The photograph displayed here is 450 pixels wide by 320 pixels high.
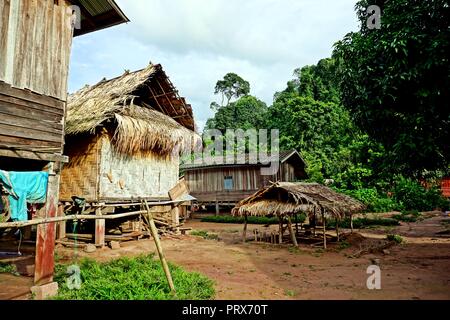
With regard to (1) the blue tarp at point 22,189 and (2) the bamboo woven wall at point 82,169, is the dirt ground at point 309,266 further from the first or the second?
(1) the blue tarp at point 22,189

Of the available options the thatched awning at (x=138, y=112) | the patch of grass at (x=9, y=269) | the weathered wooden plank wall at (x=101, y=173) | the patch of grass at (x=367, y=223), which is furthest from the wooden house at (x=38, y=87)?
the patch of grass at (x=367, y=223)

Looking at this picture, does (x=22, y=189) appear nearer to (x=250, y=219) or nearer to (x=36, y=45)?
(x=36, y=45)

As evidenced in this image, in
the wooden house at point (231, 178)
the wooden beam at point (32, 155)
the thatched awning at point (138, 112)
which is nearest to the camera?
the wooden beam at point (32, 155)

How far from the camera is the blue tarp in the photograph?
631cm

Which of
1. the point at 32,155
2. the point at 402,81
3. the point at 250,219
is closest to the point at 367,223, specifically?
the point at 250,219

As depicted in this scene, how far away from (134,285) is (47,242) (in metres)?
2.29

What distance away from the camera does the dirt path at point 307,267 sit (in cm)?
671

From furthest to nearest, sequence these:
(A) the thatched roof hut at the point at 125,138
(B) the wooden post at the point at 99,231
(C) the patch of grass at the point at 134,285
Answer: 1. (A) the thatched roof hut at the point at 125,138
2. (B) the wooden post at the point at 99,231
3. (C) the patch of grass at the point at 134,285

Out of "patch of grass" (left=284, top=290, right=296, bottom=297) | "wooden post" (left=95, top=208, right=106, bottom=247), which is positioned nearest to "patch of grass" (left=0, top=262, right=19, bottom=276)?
"wooden post" (left=95, top=208, right=106, bottom=247)

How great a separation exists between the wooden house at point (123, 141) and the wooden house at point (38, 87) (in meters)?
3.88

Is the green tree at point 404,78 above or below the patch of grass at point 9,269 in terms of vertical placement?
above

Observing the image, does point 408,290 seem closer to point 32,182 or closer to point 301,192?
point 301,192

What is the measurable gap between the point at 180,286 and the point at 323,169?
26.3 m
